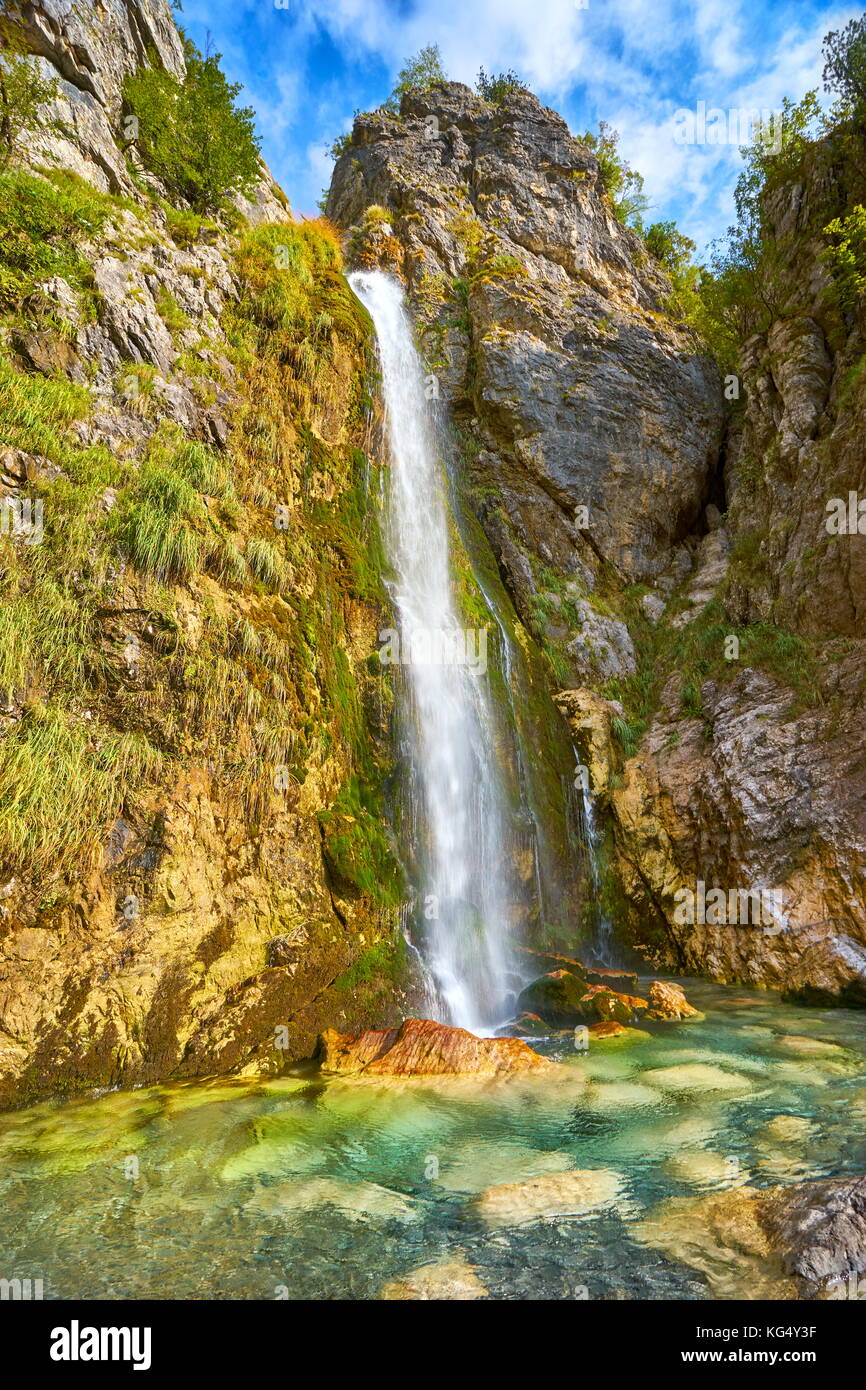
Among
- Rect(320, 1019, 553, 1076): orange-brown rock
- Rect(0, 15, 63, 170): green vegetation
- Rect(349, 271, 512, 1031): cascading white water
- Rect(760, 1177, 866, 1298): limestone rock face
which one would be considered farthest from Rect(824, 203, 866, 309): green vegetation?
Rect(760, 1177, 866, 1298): limestone rock face

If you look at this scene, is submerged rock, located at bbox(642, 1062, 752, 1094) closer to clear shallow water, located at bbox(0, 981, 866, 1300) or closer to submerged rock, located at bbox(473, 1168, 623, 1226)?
clear shallow water, located at bbox(0, 981, 866, 1300)

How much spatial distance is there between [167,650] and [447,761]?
4.56m

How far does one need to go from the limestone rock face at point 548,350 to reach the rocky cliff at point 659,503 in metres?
0.06

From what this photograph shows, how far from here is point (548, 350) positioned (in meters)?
16.2

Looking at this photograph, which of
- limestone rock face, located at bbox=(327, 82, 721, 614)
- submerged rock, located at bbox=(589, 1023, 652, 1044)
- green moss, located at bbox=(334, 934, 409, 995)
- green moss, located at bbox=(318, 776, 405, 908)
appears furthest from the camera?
limestone rock face, located at bbox=(327, 82, 721, 614)

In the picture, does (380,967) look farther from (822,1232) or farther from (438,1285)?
(822,1232)

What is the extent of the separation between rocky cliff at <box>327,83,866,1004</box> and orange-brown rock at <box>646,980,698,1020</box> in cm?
175

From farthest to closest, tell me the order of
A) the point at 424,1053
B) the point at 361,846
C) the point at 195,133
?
the point at 195,133, the point at 361,846, the point at 424,1053

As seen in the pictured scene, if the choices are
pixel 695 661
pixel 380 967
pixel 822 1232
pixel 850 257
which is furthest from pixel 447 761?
pixel 850 257

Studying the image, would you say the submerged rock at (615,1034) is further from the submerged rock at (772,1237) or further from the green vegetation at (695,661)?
the green vegetation at (695,661)

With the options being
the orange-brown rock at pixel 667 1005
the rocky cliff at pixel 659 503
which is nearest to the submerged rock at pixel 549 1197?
the orange-brown rock at pixel 667 1005

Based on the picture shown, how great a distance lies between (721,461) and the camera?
56.2 ft

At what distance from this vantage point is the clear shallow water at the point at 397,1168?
3.29 meters

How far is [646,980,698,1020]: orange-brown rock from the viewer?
7.96 metres
